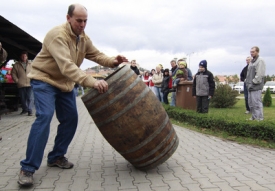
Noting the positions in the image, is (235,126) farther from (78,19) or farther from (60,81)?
(78,19)

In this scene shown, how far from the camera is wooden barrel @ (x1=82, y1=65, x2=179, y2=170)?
329 cm

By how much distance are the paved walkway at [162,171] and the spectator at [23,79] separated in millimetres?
4419

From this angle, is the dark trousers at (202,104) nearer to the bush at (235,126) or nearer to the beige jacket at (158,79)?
the bush at (235,126)

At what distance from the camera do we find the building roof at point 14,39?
25.7 feet

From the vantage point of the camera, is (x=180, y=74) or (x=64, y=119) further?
(x=180, y=74)

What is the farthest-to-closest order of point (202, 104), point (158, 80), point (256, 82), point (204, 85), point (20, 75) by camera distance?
1. point (158, 80)
2. point (20, 75)
3. point (202, 104)
4. point (204, 85)
5. point (256, 82)

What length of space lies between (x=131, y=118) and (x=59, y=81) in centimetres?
99

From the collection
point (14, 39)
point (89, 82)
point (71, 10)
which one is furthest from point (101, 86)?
point (14, 39)

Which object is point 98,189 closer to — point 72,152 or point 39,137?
point 39,137

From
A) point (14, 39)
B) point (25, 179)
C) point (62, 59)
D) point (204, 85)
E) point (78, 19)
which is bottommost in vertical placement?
point (25, 179)

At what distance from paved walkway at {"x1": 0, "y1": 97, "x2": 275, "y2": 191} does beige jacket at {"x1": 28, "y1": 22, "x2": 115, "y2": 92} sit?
1.09m

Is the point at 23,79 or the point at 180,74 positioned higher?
the point at 180,74

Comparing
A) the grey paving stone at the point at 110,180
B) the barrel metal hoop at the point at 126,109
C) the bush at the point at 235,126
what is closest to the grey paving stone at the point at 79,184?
the grey paving stone at the point at 110,180

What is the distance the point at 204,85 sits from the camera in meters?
7.90
